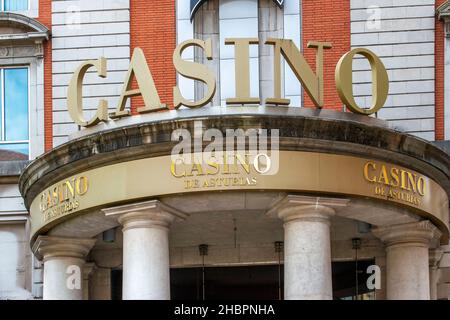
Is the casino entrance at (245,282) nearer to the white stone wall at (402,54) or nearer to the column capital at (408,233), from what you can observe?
the column capital at (408,233)

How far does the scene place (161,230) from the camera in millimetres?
24812

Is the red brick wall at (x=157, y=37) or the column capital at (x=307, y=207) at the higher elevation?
the red brick wall at (x=157, y=37)

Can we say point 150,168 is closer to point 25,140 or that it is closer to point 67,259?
point 67,259

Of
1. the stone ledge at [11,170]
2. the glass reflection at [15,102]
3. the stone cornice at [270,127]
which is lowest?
the stone cornice at [270,127]

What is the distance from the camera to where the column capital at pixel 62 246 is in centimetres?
2730

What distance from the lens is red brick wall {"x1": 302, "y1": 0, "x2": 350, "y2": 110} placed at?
3034 cm

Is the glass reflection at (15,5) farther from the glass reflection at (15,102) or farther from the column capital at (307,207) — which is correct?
the column capital at (307,207)

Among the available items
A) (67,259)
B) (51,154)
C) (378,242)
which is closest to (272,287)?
(378,242)

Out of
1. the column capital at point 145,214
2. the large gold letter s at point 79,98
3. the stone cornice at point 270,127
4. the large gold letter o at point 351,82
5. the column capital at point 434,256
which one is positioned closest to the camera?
the stone cornice at point 270,127

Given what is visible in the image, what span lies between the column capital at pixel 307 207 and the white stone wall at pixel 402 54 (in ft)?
18.9

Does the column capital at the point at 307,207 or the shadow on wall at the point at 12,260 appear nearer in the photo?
the column capital at the point at 307,207

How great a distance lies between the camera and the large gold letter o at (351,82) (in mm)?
24984

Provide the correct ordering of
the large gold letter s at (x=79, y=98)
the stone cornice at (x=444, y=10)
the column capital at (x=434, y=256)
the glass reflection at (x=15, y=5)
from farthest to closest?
the glass reflection at (x=15, y=5) → the stone cornice at (x=444, y=10) → the column capital at (x=434, y=256) → the large gold letter s at (x=79, y=98)

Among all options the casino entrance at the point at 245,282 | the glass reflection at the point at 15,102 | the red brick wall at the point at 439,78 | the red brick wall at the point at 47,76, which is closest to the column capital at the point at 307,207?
the casino entrance at the point at 245,282
